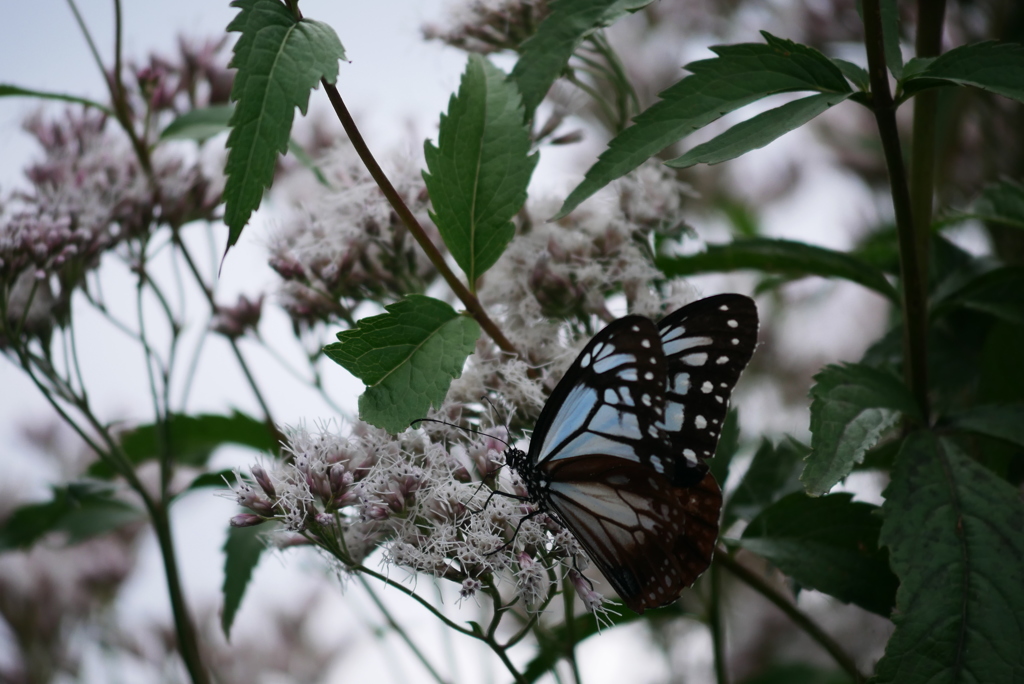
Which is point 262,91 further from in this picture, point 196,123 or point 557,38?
point 196,123

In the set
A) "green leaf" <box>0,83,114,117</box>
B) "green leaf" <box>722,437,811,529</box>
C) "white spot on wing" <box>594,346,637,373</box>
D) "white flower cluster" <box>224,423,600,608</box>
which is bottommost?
"white flower cluster" <box>224,423,600,608</box>

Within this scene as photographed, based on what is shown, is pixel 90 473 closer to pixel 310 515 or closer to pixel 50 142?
pixel 50 142

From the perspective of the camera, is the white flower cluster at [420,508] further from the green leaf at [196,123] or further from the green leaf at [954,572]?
the green leaf at [196,123]

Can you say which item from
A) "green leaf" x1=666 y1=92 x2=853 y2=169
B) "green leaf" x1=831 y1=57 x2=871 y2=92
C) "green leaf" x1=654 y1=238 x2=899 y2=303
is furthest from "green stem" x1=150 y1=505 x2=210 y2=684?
"green leaf" x1=831 y1=57 x2=871 y2=92

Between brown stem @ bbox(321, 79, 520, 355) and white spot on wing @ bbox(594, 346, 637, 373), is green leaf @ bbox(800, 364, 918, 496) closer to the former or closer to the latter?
white spot on wing @ bbox(594, 346, 637, 373)

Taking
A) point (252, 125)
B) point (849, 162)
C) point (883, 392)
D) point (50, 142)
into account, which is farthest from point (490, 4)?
point (849, 162)

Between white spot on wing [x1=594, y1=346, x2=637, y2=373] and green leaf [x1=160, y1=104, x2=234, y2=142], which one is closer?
white spot on wing [x1=594, y1=346, x2=637, y2=373]

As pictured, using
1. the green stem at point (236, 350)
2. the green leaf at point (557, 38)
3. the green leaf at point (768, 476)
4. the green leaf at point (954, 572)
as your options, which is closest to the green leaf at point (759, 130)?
the green leaf at point (557, 38)

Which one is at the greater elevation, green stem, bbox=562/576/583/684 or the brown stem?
the brown stem
